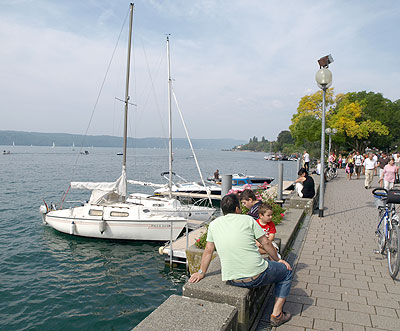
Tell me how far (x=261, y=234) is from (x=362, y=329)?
163 centimetres

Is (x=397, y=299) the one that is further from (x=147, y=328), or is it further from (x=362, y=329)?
(x=147, y=328)

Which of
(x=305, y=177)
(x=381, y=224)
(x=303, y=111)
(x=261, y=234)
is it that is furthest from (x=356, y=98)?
(x=261, y=234)

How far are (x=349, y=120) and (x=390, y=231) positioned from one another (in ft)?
150

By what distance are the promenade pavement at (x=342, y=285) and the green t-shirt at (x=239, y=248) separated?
88cm

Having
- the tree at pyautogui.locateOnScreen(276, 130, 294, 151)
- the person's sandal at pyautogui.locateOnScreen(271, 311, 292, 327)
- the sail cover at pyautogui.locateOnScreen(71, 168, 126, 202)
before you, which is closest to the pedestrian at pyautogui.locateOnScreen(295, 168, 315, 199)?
the person's sandal at pyautogui.locateOnScreen(271, 311, 292, 327)

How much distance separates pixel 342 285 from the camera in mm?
5133

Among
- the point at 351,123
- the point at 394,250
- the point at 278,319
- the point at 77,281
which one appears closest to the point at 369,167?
the point at 394,250

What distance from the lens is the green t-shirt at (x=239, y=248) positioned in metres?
3.62

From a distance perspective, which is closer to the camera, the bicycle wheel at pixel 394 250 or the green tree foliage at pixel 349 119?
the bicycle wheel at pixel 394 250

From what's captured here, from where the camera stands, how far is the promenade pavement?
4027 mm

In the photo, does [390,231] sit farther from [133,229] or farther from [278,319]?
[133,229]

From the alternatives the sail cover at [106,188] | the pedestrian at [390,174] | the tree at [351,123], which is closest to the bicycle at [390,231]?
the pedestrian at [390,174]

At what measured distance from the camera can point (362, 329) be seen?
3834 mm

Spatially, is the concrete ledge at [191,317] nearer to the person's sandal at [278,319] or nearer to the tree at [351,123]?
the person's sandal at [278,319]
